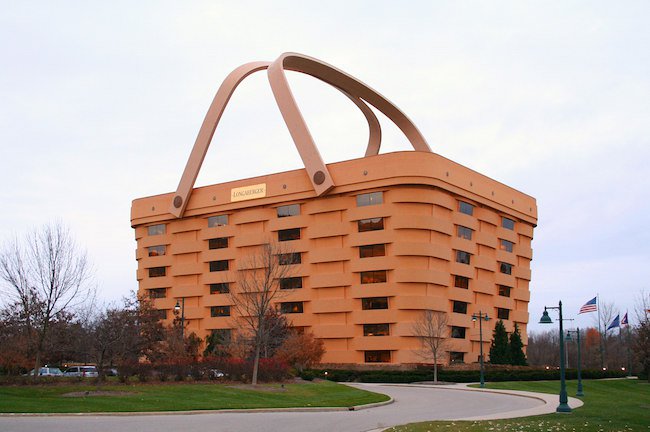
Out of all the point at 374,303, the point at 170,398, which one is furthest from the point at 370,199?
the point at 170,398

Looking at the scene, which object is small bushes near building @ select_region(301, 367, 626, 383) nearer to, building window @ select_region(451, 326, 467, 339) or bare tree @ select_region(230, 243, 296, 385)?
bare tree @ select_region(230, 243, 296, 385)

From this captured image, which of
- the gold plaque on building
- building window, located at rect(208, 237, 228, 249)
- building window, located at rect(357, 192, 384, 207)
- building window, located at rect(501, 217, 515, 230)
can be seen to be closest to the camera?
building window, located at rect(357, 192, 384, 207)

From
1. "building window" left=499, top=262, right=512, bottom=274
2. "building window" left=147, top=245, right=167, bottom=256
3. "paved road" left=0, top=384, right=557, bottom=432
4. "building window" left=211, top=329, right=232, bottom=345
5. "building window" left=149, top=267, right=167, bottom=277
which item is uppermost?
"building window" left=147, top=245, right=167, bottom=256

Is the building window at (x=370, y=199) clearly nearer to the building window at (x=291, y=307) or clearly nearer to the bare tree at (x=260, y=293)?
the bare tree at (x=260, y=293)

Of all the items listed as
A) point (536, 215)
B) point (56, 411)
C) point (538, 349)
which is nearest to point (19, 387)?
point (56, 411)

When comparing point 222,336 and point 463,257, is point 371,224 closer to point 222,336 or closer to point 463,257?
point 463,257

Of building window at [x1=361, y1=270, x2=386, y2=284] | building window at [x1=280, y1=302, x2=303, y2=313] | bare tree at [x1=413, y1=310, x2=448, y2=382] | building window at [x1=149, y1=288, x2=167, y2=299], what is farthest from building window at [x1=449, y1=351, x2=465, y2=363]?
building window at [x1=149, y1=288, x2=167, y2=299]

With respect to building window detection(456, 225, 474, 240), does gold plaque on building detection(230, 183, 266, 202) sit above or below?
above

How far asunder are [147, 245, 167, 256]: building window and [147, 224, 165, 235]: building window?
Result: 5.95ft

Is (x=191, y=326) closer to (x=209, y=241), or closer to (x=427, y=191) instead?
(x=209, y=241)

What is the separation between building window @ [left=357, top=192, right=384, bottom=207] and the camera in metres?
70.4

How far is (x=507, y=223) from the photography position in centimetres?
8362

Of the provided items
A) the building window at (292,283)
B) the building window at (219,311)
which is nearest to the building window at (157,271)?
the building window at (219,311)

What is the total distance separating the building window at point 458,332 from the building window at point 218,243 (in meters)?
27.8
